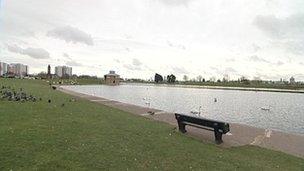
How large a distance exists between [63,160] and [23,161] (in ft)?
3.30

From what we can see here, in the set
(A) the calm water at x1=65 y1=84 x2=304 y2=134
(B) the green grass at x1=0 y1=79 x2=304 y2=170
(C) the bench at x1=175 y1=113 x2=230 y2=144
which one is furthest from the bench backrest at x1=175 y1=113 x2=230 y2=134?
(A) the calm water at x1=65 y1=84 x2=304 y2=134

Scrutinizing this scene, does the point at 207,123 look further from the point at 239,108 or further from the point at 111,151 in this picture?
the point at 239,108

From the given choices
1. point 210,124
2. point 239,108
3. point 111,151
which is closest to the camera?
point 111,151

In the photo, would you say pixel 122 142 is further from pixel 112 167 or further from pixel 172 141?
pixel 112 167

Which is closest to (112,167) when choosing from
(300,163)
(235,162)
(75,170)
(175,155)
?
(75,170)

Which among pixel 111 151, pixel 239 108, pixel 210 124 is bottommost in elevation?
pixel 239 108

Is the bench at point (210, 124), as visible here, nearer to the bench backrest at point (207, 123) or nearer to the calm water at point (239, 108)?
the bench backrest at point (207, 123)

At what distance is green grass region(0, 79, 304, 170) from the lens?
9.31 m

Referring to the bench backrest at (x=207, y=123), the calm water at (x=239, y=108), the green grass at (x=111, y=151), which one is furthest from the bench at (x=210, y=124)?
the calm water at (x=239, y=108)

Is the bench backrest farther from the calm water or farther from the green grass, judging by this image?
the calm water

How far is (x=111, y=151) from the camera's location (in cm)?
1083

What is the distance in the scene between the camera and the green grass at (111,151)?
9312 mm

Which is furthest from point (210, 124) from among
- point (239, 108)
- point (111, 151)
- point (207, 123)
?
point (239, 108)

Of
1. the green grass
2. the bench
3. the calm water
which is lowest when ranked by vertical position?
the calm water
